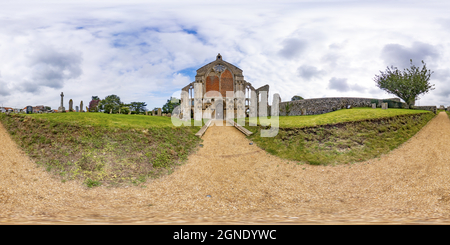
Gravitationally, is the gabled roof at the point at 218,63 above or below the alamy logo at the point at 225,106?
above

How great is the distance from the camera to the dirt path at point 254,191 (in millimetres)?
6590

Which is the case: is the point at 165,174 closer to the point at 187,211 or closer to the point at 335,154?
the point at 187,211

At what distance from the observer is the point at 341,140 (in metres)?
15.5

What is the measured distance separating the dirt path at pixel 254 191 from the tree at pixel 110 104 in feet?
127

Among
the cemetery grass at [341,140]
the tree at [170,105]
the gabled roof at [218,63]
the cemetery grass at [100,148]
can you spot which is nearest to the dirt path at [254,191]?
the cemetery grass at [100,148]

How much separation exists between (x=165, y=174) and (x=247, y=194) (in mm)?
4856

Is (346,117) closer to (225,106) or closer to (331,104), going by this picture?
(331,104)

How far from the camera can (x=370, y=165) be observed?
39.7 ft

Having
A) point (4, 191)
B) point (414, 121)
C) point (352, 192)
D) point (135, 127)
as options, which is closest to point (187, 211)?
point (352, 192)

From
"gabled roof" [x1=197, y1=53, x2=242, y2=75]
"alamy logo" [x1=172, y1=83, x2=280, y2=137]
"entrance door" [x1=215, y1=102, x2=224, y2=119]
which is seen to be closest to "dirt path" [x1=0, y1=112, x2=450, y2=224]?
"alamy logo" [x1=172, y1=83, x2=280, y2=137]

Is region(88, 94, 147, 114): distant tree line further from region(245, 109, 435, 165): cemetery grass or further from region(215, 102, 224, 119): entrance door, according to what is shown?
region(245, 109, 435, 165): cemetery grass

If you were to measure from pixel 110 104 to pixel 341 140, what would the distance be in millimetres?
52828

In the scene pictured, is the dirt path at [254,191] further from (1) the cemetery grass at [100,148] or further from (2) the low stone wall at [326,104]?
(2) the low stone wall at [326,104]

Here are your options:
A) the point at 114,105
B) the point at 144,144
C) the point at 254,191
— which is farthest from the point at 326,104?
the point at 114,105
